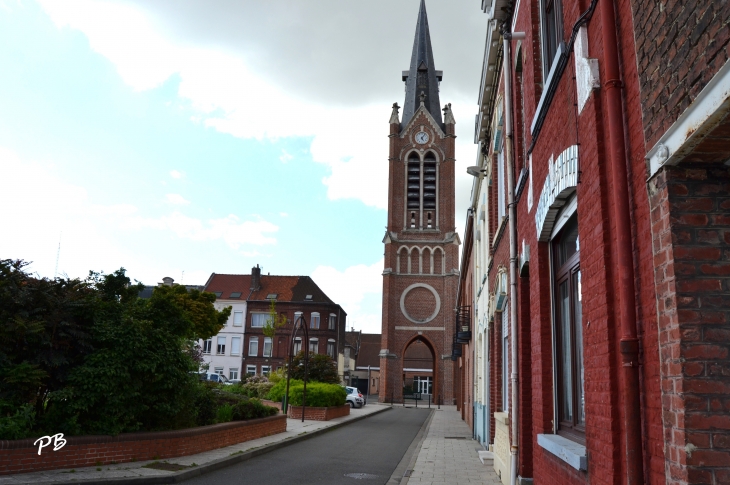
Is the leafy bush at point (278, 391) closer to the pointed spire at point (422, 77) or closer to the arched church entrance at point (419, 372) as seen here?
the arched church entrance at point (419, 372)

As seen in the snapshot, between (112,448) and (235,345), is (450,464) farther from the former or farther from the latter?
(235,345)

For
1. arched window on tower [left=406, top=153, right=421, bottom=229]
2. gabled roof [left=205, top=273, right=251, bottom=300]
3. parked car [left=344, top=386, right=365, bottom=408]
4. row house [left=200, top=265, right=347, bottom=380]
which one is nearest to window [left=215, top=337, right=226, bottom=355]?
row house [left=200, top=265, right=347, bottom=380]

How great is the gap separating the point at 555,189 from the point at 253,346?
62.0 metres

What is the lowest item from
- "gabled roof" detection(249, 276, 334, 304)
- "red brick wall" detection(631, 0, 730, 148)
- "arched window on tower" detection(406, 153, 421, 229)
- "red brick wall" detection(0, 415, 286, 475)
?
"red brick wall" detection(0, 415, 286, 475)

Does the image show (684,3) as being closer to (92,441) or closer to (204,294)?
(92,441)

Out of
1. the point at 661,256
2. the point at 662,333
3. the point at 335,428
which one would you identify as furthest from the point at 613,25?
the point at 335,428

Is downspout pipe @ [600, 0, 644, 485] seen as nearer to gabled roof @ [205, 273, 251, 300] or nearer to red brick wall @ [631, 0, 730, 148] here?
red brick wall @ [631, 0, 730, 148]

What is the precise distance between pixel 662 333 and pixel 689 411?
427 millimetres

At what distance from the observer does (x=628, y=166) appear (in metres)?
3.80

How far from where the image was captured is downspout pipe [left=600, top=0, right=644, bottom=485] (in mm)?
3506

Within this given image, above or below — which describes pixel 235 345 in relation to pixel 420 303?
below

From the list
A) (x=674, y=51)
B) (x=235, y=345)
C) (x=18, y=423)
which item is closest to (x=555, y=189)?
(x=674, y=51)

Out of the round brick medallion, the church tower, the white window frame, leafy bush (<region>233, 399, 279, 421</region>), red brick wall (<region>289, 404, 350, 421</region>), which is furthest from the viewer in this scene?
the white window frame

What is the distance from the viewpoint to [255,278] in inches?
2660
